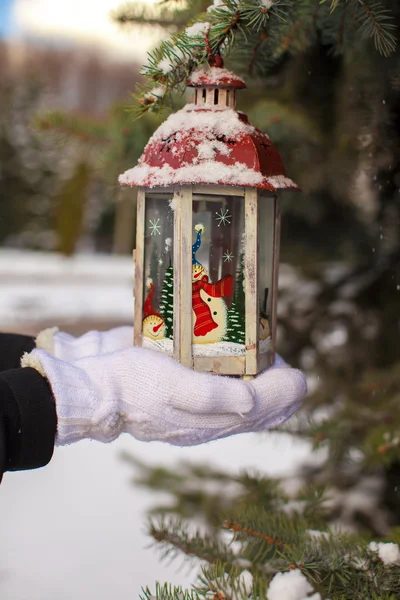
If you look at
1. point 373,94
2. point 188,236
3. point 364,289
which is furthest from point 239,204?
point 364,289

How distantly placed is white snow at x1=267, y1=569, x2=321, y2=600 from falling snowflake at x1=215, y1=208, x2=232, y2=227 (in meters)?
0.56

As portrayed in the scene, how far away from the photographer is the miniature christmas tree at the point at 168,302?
1034 mm

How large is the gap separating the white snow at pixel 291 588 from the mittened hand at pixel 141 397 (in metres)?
0.26

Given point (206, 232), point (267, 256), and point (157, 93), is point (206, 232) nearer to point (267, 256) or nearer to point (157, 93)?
point (267, 256)

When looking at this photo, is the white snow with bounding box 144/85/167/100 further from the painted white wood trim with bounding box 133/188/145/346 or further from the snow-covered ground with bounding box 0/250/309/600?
the snow-covered ground with bounding box 0/250/309/600

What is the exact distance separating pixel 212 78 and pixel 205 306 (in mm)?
352

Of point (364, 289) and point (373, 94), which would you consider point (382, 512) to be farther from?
point (373, 94)

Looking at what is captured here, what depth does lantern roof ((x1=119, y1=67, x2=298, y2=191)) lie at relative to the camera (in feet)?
3.07

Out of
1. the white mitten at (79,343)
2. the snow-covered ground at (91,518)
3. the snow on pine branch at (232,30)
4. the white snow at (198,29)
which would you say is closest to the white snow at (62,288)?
the snow-covered ground at (91,518)

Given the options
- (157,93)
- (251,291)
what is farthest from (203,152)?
(251,291)

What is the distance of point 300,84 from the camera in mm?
1693

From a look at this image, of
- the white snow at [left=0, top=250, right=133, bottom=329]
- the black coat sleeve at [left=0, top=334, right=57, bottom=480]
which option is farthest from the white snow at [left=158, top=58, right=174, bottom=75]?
the white snow at [left=0, top=250, right=133, bottom=329]

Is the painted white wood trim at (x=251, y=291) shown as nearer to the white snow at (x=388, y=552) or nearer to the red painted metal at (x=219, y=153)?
the red painted metal at (x=219, y=153)

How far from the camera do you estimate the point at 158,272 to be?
1.07m
